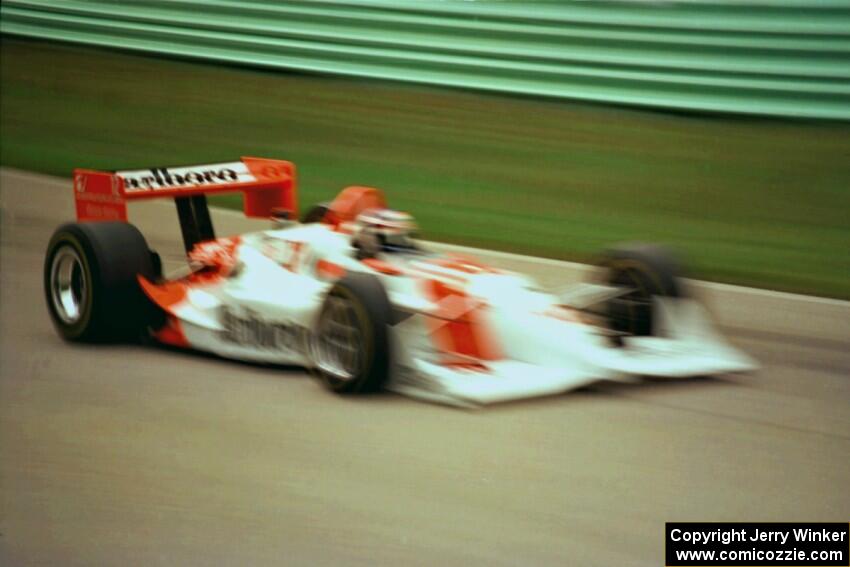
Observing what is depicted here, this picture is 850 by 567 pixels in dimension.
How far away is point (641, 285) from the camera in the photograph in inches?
190

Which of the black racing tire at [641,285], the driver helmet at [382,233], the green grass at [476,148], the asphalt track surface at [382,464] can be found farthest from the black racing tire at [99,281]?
the green grass at [476,148]

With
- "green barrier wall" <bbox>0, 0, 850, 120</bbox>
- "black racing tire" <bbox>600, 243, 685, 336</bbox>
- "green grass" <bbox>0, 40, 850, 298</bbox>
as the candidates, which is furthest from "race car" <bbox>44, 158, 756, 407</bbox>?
"green grass" <bbox>0, 40, 850, 298</bbox>

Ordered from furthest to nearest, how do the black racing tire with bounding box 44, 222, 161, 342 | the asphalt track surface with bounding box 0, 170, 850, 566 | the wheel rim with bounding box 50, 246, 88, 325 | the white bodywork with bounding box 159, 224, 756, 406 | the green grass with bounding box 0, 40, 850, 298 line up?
the green grass with bounding box 0, 40, 850, 298 → the wheel rim with bounding box 50, 246, 88, 325 → the black racing tire with bounding box 44, 222, 161, 342 → the white bodywork with bounding box 159, 224, 756, 406 → the asphalt track surface with bounding box 0, 170, 850, 566

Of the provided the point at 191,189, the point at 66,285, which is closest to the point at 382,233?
the point at 191,189

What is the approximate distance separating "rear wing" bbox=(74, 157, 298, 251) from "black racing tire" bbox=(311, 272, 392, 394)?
0.89m

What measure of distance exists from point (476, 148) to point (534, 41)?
27.0 inches

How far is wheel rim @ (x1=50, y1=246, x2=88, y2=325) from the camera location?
5348mm

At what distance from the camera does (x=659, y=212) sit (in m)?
7.24

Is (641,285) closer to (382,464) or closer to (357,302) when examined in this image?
(357,302)

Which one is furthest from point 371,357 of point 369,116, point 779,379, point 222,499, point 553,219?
point 369,116

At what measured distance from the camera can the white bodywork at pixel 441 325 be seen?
4.43 metres

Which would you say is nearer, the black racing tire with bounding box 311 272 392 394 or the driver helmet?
the black racing tire with bounding box 311 272 392 394

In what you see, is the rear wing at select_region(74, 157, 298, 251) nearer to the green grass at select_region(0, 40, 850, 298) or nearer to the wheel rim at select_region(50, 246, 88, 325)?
the wheel rim at select_region(50, 246, 88, 325)

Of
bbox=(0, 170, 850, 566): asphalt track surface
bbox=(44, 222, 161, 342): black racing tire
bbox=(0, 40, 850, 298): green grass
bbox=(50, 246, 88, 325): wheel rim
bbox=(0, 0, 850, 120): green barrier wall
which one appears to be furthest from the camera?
bbox=(0, 40, 850, 298): green grass
